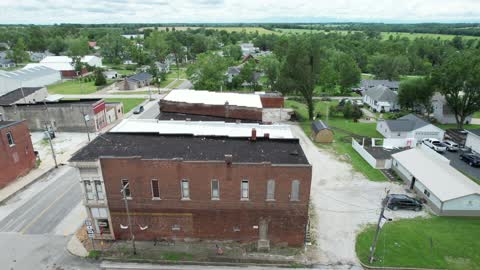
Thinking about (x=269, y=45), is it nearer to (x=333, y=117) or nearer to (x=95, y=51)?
(x=95, y=51)

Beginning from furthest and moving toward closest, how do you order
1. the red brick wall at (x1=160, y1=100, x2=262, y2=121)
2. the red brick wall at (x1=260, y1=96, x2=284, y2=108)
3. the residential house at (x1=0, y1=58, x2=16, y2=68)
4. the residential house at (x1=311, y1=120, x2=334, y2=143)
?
the residential house at (x1=0, y1=58, x2=16, y2=68) < the red brick wall at (x1=260, y1=96, x2=284, y2=108) < the residential house at (x1=311, y1=120, x2=334, y2=143) < the red brick wall at (x1=160, y1=100, x2=262, y2=121)

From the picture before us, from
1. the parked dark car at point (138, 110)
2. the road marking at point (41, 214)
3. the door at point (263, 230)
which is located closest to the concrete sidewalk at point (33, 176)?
the road marking at point (41, 214)

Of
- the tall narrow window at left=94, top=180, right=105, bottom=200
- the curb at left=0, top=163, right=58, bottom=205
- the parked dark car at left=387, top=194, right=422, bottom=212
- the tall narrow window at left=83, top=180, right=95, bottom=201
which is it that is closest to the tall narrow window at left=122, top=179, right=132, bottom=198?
the tall narrow window at left=94, top=180, right=105, bottom=200

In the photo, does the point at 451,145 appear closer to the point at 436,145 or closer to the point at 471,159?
the point at 436,145

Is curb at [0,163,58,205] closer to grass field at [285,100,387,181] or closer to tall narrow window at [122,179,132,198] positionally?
tall narrow window at [122,179,132,198]

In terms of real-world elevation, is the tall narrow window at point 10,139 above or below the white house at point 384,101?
above

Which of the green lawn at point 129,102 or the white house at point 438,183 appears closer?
the white house at point 438,183

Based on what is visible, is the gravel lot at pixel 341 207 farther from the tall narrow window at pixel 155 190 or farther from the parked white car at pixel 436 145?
the parked white car at pixel 436 145
